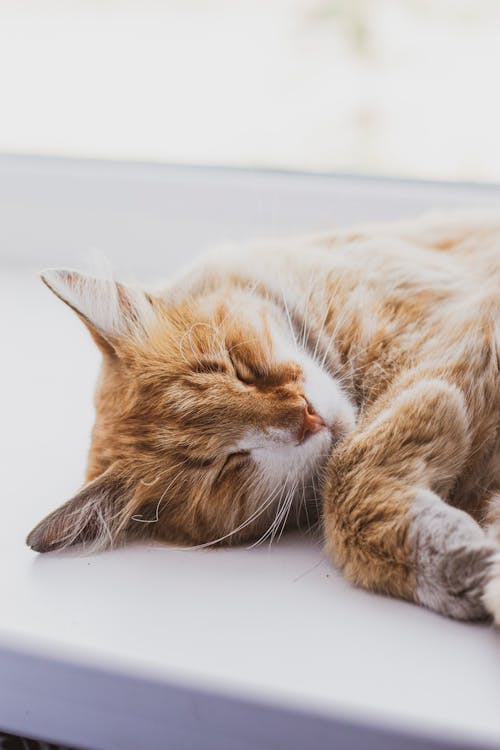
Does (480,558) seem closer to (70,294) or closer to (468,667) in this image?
(468,667)

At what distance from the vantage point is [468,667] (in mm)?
874

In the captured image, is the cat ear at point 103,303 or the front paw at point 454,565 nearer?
the front paw at point 454,565

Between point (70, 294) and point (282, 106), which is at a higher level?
point (282, 106)

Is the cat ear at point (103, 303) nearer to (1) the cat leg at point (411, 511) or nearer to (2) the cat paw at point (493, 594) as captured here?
(1) the cat leg at point (411, 511)

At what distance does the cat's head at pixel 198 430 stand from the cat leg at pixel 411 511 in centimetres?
8

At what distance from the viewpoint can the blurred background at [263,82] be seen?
1806mm

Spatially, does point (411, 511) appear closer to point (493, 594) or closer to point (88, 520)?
point (493, 594)

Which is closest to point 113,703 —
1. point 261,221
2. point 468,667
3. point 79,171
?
point 468,667

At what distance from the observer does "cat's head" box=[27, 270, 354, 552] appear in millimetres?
1145

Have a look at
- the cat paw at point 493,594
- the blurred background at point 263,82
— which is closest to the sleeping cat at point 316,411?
the cat paw at point 493,594

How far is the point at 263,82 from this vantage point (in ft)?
6.26

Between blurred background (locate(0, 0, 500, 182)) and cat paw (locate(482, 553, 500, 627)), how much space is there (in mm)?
1134

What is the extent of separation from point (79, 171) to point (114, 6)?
37cm

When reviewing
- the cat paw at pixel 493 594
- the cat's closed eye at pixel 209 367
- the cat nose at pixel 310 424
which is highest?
the cat's closed eye at pixel 209 367
